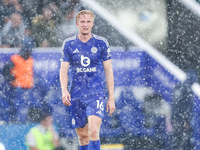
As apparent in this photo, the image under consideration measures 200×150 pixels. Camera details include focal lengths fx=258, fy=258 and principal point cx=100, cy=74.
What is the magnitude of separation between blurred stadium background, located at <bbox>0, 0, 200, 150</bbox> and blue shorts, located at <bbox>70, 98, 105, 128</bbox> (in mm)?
883

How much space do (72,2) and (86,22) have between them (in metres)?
1.11

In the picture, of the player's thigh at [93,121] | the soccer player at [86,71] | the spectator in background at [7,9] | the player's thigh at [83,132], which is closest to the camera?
the player's thigh at [93,121]

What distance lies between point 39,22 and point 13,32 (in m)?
0.45

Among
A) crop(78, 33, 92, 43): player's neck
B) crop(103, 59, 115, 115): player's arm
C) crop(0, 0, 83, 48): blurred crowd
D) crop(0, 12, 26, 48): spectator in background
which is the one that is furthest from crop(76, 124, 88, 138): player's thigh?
crop(0, 12, 26, 48): spectator in background

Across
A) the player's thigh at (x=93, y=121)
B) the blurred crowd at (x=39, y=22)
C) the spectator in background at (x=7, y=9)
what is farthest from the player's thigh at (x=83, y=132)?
the spectator in background at (x=7, y=9)

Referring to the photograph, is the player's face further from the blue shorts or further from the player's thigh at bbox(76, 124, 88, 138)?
the player's thigh at bbox(76, 124, 88, 138)

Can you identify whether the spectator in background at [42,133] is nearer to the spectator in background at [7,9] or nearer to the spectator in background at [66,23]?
the spectator in background at [66,23]

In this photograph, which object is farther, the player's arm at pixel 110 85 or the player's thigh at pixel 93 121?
the player's arm at pixel 110 85

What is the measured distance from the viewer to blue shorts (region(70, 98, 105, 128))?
10.6 ft

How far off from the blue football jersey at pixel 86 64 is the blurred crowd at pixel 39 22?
93 centimetres

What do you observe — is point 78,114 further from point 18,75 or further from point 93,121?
point 18,75

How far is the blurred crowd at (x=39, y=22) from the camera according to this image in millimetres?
4172

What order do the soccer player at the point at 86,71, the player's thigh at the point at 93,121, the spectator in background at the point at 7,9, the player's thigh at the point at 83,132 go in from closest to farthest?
the player's thigh at the point at 93,121 < the soccer player at the point at 86,71 < the player's thigh at the point at 83,132 < the spectator in background at the point at 7,9

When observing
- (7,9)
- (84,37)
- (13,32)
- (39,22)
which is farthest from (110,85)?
(7,9)
